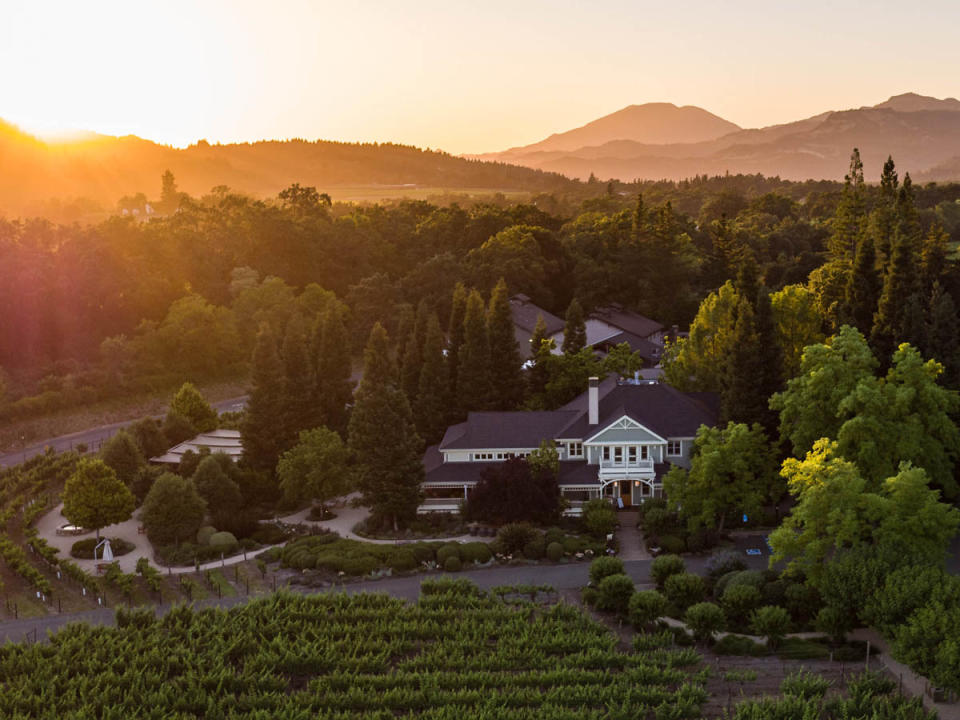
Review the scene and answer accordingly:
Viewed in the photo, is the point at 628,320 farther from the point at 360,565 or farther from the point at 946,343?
the point at 360,565

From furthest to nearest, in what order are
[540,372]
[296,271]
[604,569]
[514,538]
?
[296,271]
[540,372]
[514,538]
[604,569]

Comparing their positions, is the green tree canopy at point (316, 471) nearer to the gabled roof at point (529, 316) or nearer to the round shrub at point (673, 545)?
the round shrub at point (673, 545)

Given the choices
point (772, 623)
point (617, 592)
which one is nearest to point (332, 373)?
point (617, 592)

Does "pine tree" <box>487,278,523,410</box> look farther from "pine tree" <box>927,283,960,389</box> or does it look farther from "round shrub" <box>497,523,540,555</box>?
"pine tree" <box>927,283,960,389</box>

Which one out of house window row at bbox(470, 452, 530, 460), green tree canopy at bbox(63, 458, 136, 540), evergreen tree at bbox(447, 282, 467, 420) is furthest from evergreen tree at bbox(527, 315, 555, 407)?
green tree canopy at bbox(63, 458, 136, 540)

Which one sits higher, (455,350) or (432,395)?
(455,350)

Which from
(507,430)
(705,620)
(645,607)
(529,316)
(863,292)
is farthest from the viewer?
(529,316)

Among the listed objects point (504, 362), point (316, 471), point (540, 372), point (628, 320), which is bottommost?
point (316, 471)

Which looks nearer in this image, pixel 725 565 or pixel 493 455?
pixel 725 565
